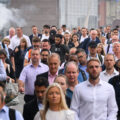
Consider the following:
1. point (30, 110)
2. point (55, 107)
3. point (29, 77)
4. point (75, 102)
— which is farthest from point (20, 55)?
point (55, 107)

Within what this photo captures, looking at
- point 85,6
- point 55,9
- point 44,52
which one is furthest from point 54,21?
point 85,6

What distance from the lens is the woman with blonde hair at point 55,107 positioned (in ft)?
20.8

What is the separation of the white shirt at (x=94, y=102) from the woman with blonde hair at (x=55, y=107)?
0.84m

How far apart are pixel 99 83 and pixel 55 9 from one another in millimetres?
59076

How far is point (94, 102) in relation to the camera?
283 inches

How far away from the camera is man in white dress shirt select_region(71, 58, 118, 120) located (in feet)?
23.6

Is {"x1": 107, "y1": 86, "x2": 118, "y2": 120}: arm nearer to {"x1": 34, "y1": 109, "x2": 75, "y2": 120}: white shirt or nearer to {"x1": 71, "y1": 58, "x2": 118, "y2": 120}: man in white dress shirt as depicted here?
{"x1": 71, "y1": 58, "x2": 118, "y2": 120}: man in white dress shirt

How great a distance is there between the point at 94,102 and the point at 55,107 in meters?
0.93

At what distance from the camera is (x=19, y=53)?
1451 cm

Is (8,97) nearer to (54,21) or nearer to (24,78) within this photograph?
(24,78)

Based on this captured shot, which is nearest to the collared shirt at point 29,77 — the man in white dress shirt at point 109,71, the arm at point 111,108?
the man in white dress shirt at point 109,71

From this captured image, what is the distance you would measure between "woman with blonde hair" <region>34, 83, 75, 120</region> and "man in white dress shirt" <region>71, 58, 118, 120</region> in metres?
0.84

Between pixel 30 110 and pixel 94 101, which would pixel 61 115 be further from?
pixel 94 101

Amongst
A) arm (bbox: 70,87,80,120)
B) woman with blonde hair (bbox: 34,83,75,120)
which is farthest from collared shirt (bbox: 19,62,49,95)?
woman with blonde hair (bbox: 34,83,75,120)
